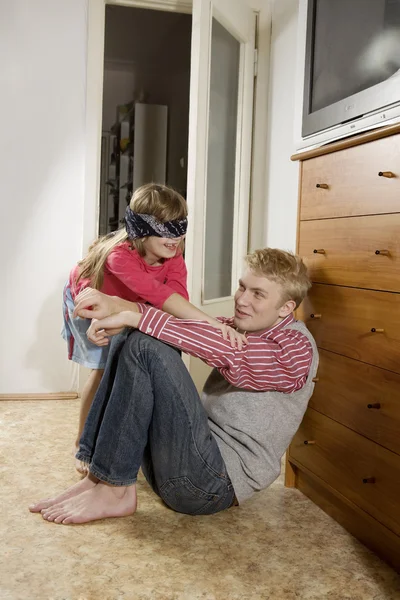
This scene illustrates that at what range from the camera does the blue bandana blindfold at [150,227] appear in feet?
6.72

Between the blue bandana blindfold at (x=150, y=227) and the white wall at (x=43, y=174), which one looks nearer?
the blue bandana blindfold at (x=150, y=227)

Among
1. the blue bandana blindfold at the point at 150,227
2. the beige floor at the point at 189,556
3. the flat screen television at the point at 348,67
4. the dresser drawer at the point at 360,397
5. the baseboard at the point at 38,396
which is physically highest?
the flat screen television at the point at 348,67

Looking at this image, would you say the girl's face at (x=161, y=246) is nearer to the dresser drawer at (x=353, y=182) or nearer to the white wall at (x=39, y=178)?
the dresser drawer at (x=353, y=182)

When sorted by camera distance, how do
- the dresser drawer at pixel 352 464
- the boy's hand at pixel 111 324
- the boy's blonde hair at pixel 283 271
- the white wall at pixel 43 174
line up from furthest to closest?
the white wall at pixel 43 174, the boy's blonde hair at pixel 283 271, the boy's hand at pixel 111 324, the dresser drawer at pixel 352 464

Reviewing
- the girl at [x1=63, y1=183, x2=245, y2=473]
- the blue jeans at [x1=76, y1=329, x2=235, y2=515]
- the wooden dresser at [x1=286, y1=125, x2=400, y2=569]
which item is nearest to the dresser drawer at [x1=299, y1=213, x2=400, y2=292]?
the wooden dresser at [x1=286, y1=125, x2=400, y2=569]

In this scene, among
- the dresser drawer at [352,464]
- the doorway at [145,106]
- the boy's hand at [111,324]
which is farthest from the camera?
the doorway at [145,106]

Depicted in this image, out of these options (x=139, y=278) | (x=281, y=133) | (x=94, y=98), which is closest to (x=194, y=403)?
(x=139, y=278)

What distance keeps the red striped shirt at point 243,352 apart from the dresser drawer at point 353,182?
0.38 meters

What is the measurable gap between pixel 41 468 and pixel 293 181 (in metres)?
1.59

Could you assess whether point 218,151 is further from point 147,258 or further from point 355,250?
point 355,250

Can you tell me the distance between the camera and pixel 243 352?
63.7 inches

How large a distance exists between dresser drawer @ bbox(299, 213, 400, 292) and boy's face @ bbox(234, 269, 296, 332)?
0.17 metres

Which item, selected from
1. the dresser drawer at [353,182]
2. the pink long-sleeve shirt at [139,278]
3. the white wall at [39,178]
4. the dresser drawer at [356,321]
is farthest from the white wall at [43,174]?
the dresser drawer at [356,321]

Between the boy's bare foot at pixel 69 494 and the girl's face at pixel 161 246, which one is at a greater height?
the girl's face at pixel 161 246
